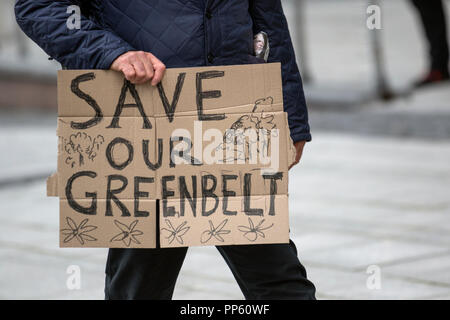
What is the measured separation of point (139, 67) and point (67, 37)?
0.27 m

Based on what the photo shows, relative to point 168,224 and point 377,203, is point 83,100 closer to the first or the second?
point 168,224

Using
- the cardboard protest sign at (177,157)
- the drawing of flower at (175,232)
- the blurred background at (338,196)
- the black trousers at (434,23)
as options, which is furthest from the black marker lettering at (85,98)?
the black trousers at (434,23)

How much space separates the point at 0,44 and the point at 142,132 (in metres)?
21.4

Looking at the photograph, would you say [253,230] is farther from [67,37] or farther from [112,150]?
[67,37]

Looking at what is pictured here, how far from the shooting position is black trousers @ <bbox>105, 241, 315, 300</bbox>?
120 inches

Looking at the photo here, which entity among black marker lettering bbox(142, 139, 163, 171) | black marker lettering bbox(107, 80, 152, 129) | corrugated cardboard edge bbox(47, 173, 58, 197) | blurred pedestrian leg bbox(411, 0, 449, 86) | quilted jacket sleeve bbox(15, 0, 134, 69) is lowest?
corrugated cardboard edge bbox(47, 173, 58, 197)

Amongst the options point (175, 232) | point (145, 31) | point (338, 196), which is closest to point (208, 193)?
point (175, 232)

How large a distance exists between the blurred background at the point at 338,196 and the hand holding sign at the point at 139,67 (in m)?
2.17

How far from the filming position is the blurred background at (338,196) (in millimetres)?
5027

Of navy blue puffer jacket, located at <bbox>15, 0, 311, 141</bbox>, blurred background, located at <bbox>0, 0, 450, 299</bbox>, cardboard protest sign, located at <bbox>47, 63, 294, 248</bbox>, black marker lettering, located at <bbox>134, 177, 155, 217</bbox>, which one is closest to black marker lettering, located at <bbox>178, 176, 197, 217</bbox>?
cardboard protest sign, located at <bbox>47, 63, 294, 248</bbox>

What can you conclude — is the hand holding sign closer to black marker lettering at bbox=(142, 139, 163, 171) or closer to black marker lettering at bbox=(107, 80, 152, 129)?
black marker lettering at bbox=(107, 80, 152, 129)

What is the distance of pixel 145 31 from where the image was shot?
2.94m

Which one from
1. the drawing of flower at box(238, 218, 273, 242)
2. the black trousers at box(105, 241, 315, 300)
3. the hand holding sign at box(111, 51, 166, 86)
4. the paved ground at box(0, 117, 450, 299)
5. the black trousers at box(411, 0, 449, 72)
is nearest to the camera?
the hand holding sign at box(111, 51, 166, 86)
